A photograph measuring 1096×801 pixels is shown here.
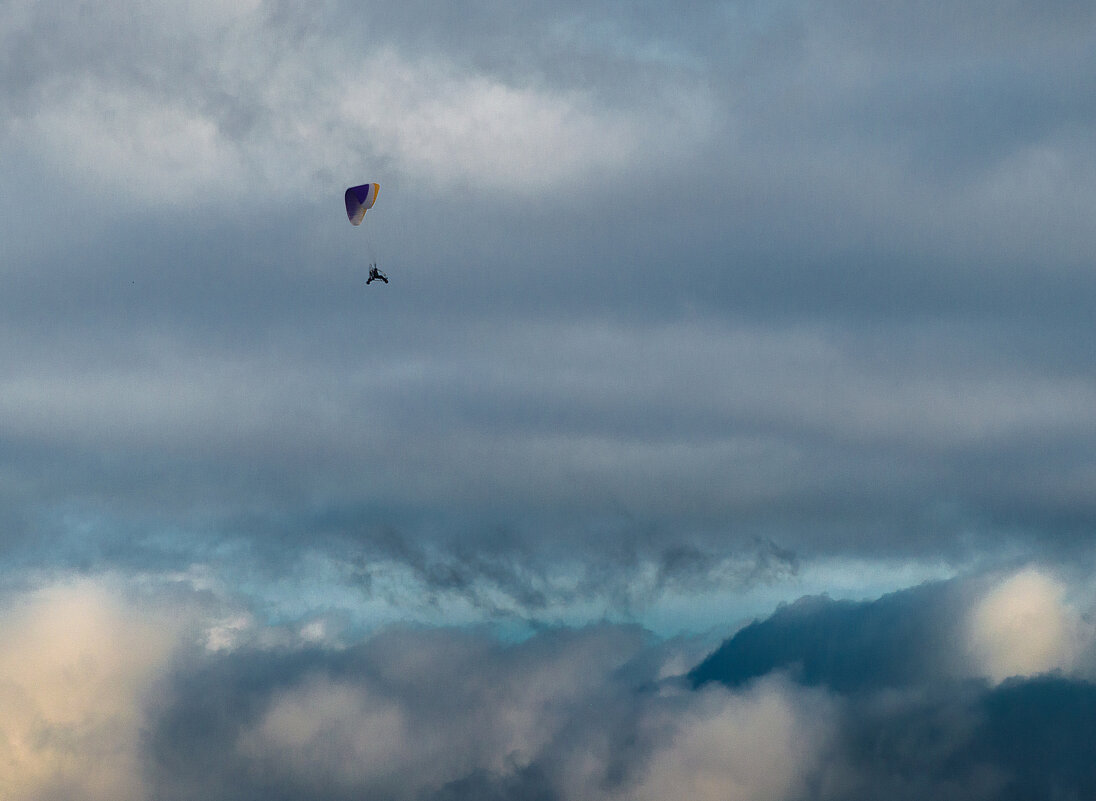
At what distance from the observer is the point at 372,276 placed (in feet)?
630
